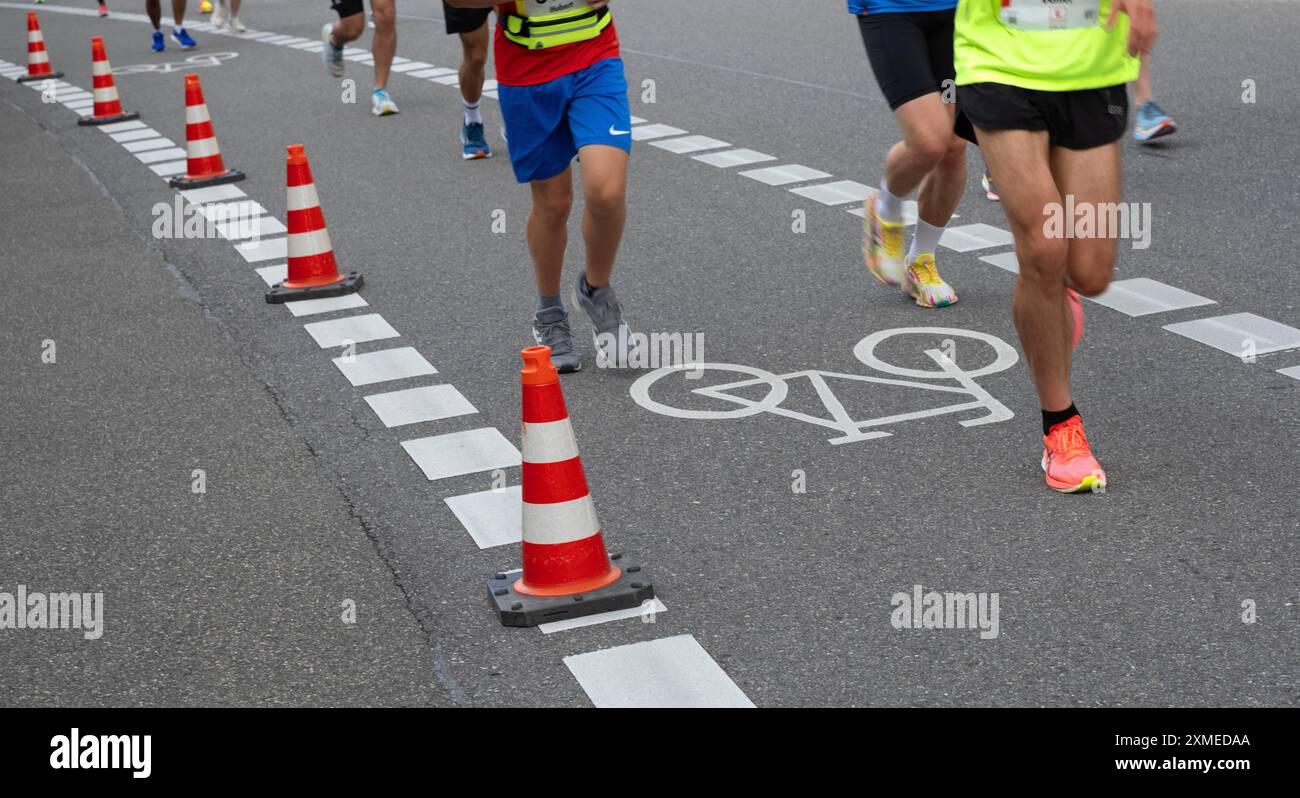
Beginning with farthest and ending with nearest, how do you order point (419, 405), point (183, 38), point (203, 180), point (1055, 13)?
point (183, 38)
point (203, 180)
point (419, 405)
point (1055, 13)

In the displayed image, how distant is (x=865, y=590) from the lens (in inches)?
180

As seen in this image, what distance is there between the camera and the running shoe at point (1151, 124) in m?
10.5

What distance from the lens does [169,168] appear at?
41.0ft

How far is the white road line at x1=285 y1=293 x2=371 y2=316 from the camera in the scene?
807 cm

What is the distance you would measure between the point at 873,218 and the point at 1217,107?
5.10m

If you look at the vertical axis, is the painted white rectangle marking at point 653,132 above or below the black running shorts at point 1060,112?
below

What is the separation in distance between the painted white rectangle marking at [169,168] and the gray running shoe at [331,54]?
8.53 feet

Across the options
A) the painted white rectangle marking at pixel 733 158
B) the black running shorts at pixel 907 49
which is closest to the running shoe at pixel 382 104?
the painted white rectangle marking at pixel 733 158

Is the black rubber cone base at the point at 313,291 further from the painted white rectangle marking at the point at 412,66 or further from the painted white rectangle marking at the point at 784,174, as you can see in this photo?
the painted white rectangle marking at the point at 412,66

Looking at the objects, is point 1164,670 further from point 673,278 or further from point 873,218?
point 673,278

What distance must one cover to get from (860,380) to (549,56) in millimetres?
1641

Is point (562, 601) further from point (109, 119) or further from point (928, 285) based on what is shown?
point (109, 119)

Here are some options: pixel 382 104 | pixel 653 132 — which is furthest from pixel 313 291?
pixel 382 104

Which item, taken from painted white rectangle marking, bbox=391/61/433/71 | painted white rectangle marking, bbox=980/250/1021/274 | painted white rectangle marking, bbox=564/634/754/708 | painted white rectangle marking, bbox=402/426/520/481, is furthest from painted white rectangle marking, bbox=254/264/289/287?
painted white rectangle marking, bbox=391/61/433/71
